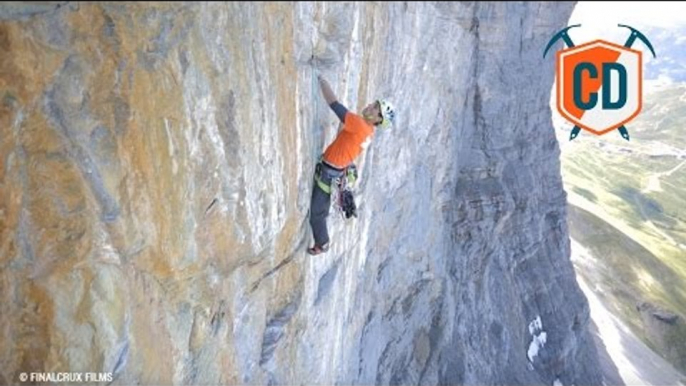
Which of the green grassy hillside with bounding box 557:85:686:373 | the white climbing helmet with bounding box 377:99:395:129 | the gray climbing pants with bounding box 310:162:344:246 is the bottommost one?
the green grassy hillside with bounding box 557:85:686:373

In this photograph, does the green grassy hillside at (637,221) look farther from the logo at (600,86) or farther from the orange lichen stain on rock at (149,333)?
the orange lichen stain on rock at (149,333)

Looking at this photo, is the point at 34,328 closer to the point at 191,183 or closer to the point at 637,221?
the point at 191,183

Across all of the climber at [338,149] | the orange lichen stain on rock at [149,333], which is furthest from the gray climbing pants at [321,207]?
the orange lichen stain on rock at [149,333]

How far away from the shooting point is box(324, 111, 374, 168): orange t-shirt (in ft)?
38.2

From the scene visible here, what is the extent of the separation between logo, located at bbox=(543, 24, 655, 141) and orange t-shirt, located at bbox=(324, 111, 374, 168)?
11962 millimetres

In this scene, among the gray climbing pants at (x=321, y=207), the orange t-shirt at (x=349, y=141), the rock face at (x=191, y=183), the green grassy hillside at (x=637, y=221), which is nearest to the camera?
the rock face at (x=191, y=183)

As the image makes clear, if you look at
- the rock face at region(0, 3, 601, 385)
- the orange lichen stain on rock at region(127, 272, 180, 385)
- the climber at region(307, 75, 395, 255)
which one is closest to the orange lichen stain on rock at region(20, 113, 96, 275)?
the rock face at region(0, 3, 601, 385)

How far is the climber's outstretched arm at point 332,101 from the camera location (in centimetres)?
1148

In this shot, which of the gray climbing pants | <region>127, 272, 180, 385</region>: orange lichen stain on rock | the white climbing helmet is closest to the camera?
<region>127, 272, 180, 385</region>: orange lichen stain on rock

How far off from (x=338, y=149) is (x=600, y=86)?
622 inches

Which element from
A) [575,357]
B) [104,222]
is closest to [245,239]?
[104,222]

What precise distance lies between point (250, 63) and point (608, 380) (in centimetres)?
4718

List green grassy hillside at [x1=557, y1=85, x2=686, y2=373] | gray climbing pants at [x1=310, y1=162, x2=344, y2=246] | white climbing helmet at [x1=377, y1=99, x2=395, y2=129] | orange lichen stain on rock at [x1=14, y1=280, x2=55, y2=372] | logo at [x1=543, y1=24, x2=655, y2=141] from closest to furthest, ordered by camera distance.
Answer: orange lichen stain on rock at [x1=14, y1=280, x2=55, y2=372], white climbing helmet at [x1=377, y1=99, x2=395, y2=129], gray climbing pants at [x1=310, y1=162, x2=344, y2=246], logo at [x1=543, y1=24, x2=655, y2=141], green grassy hillside at [x1=557, y1=85, x2=686, y2=373]

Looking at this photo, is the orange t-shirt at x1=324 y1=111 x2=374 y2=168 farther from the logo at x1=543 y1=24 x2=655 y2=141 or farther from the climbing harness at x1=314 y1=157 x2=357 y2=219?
the logo at x1=543 y1=24 x2=655 y2=141
